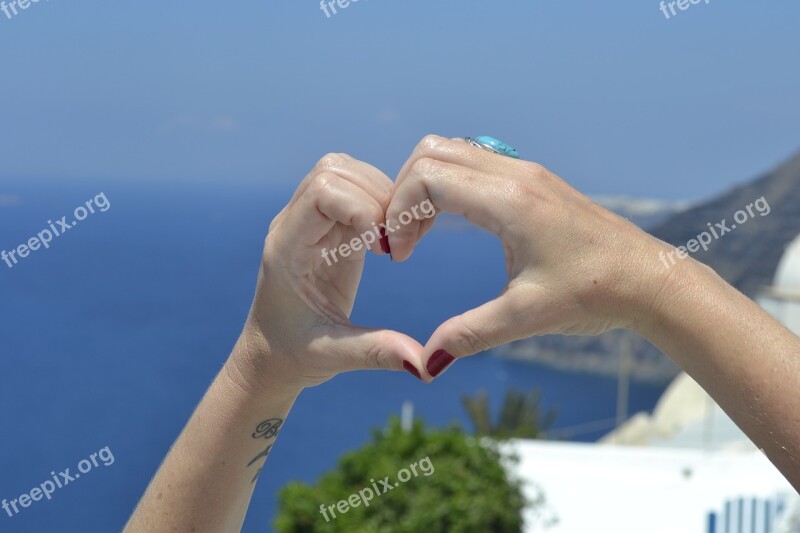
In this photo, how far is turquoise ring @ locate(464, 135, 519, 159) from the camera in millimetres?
1330

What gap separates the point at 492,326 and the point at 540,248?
5.3 inches

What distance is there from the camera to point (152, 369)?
5362 centimetres

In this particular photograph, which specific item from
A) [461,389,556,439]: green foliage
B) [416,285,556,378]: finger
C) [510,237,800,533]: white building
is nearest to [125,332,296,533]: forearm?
[416,285,556,378]: finger

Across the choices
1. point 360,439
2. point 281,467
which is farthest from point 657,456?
point 360,439

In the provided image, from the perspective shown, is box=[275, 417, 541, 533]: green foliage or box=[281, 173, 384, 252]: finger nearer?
box=[281, 173, 384, 252]: finger

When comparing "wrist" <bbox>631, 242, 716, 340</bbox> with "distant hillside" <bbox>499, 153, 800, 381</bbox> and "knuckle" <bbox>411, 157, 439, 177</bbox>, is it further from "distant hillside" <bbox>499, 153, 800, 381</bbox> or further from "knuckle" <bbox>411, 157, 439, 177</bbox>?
"distant hillside" <bbox>499, 153, 800, 381</bbox>

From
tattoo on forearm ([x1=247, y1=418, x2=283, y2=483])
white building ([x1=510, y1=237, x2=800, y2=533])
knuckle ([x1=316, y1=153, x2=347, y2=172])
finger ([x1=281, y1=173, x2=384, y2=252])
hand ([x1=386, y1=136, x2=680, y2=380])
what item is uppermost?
knuckle ([x1=316, y1=153, x2=347, y2=172])

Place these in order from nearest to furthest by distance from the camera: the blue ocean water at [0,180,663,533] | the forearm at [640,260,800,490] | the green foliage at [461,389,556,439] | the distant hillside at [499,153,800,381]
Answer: the forearm at [640,260,800,490], the green foliage at [461,389,556,439], the blue ocean water at [0,180,663,533], the distant hillside at [499,153,800,381]

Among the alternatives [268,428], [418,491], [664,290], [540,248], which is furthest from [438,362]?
[418,491]

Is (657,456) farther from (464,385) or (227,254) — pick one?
(227,254)

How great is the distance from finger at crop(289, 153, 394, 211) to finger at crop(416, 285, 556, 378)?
22 centimetres

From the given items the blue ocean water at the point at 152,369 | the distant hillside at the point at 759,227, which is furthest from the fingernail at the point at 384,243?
the distant hillside at the point at 759,227

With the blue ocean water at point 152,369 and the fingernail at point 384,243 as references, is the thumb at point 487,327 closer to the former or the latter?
the fingernail at point 384,243

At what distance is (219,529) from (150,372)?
53311 mm
